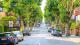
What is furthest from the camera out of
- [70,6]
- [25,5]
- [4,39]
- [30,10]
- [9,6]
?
[30,10]

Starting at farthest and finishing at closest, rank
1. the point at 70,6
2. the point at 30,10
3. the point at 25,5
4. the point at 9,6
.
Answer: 1. the point at 30,10
2. the point at 25,5
3. the point at 9,6
4. the point at 70,6

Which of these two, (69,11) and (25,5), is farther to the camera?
(25,5)

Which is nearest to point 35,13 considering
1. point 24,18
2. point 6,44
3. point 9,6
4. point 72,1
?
point 24,18

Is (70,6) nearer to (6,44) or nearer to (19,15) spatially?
(19,15)

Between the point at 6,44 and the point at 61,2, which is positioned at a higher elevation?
the point at 61,2

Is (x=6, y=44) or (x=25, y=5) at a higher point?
(x=25, y=5)

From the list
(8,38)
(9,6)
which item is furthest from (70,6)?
(8,38)

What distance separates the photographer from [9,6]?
67.7 metres

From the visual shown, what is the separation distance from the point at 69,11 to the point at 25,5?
15.0 m

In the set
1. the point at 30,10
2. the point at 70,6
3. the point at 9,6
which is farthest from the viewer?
the point at 30,10

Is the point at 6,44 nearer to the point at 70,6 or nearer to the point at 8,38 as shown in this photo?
the point at 8,38

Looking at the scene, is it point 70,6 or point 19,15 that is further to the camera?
point 19,15

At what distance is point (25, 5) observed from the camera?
74.2 m

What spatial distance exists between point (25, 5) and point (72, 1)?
→ 15.5m
